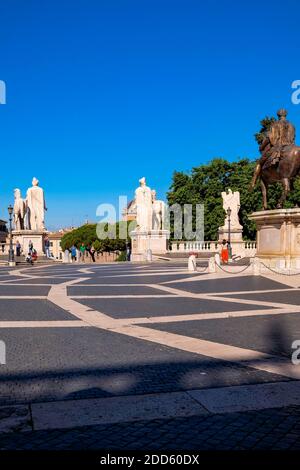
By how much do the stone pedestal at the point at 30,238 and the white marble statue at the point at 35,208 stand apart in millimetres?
634

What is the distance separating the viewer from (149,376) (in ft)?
16.9

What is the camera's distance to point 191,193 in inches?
2168

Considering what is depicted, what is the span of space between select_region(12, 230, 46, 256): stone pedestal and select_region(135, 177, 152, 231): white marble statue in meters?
7.64

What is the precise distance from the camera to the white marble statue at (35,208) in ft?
122

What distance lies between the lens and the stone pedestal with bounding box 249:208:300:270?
60.1 feet

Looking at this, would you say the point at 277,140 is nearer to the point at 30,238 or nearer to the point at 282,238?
the point at 282,238

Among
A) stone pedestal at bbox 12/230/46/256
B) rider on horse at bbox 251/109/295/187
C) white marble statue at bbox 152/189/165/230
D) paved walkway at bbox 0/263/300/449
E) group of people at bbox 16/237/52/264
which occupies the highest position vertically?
rider on horse at bbox 251/109/295/187

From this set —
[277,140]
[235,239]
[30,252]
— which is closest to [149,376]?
[277,140]

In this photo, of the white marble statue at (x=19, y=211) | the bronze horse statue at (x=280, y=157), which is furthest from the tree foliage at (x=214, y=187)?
the bronze horse statue at (x=280, y=157)

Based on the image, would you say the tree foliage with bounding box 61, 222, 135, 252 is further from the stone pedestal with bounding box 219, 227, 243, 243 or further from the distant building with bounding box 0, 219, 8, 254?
the stone pedestal with bounding box 219, 227, 243, 243

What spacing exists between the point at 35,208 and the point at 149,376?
110 ft

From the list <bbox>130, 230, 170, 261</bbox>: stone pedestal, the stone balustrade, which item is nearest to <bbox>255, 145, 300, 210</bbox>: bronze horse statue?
<bbox>130, 230, 170, 261</bbox>: stone pedestal
